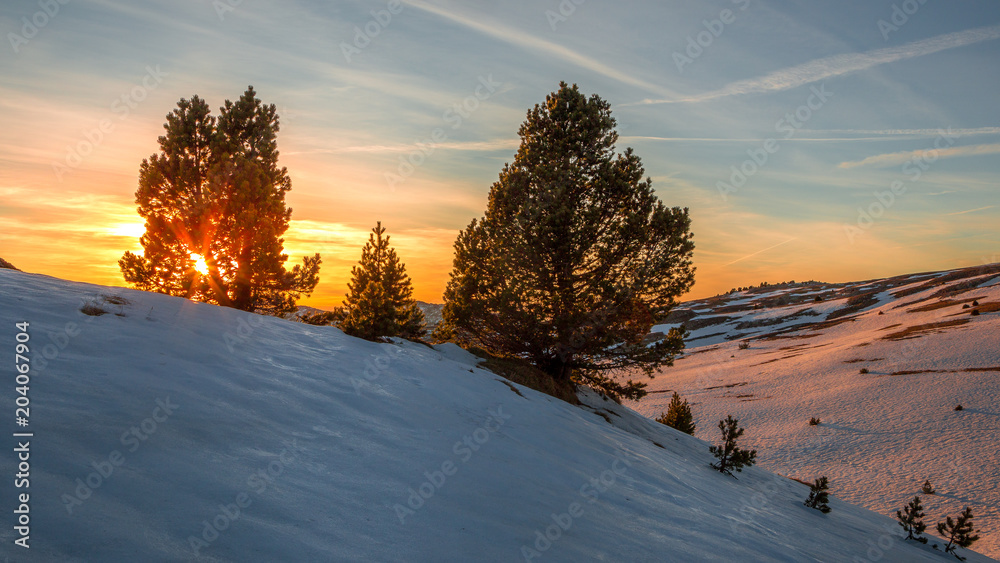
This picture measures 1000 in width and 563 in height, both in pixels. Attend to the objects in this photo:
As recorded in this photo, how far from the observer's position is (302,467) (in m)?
4.16

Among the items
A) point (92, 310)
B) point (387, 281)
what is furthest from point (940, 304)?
point (92, 310)

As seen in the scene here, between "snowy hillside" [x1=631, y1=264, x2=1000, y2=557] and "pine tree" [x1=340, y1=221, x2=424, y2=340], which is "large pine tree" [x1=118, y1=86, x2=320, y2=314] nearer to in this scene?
"pine tree" [x1=340, y1=221, x2=424, y2=340]

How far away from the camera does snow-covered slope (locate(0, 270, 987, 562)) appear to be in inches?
120

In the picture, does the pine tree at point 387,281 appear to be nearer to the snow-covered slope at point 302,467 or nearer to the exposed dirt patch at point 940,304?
the snow-covered slope at point 302,467

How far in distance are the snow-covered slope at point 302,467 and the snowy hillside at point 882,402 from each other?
11380 mm

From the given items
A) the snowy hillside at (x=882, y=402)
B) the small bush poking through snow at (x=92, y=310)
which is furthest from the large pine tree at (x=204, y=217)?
the snowy hillside at (x=882, y=402)

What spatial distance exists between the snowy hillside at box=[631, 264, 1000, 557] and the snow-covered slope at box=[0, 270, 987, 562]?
448 inches

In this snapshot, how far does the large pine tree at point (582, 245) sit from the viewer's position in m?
14.1

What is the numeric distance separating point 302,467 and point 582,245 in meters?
11.6

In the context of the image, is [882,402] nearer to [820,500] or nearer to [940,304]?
[820,500]

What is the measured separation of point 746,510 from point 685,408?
13600 mm

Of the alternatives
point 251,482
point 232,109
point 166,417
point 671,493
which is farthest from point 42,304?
point 232,109

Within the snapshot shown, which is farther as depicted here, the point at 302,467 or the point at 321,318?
the point at 321,318

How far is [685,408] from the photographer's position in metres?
20.5
